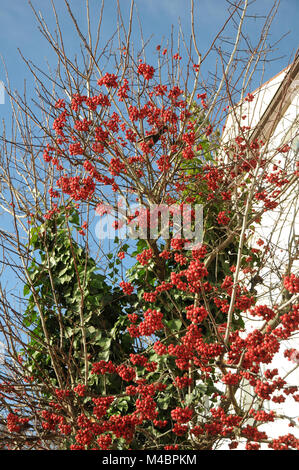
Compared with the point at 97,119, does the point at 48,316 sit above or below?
below

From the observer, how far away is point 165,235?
17.7 ft

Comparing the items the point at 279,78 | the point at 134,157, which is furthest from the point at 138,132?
the point at 279,78

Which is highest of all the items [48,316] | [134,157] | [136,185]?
[134,157]

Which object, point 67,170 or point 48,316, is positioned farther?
point 67,170

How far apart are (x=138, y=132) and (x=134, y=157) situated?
0.33 metres

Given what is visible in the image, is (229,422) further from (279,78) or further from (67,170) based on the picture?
(279,78)

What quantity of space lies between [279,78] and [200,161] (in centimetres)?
398

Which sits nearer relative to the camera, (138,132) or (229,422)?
(229,422)

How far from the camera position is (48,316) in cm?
534

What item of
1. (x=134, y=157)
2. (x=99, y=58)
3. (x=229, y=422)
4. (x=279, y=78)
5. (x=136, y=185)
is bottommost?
(x=229, y=422)
